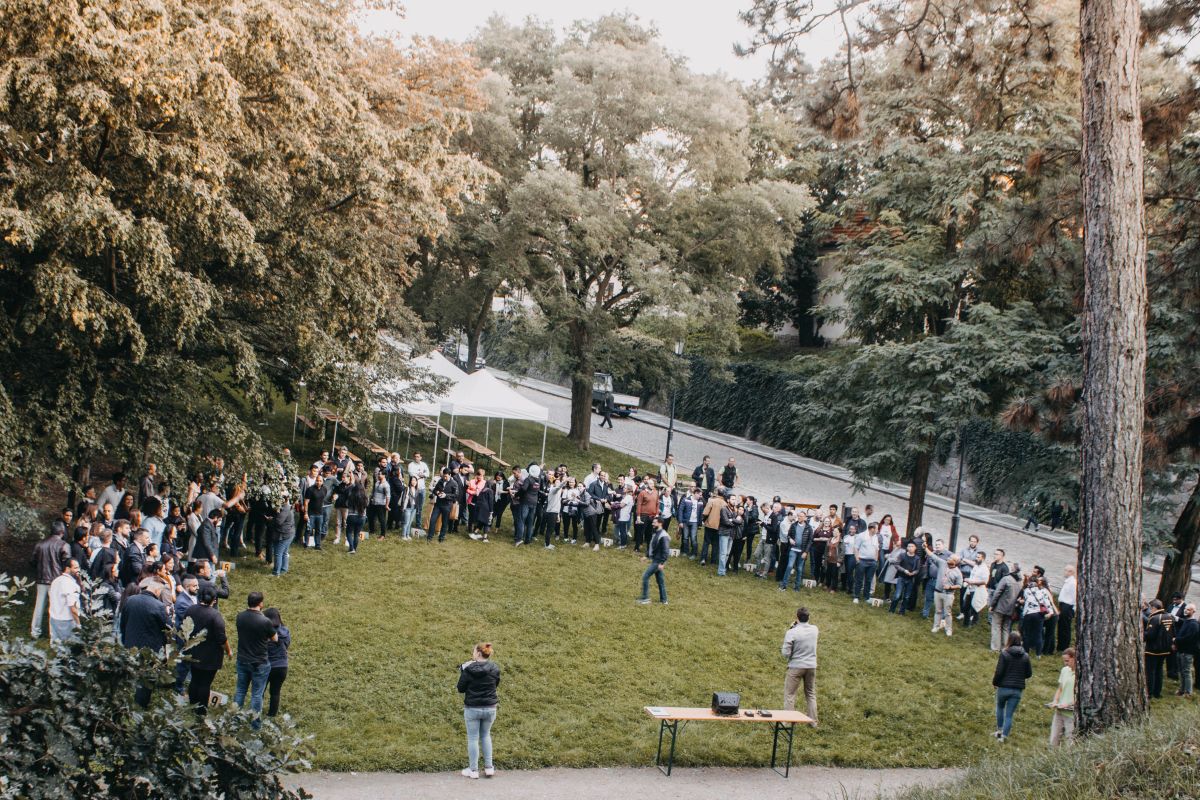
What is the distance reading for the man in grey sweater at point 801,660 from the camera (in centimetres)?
1163

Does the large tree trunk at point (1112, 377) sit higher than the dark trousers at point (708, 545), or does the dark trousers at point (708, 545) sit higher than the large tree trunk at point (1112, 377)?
the large tree trunk at point (1112, 377)

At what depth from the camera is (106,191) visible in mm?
12586

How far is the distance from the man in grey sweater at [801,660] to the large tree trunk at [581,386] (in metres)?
18.4

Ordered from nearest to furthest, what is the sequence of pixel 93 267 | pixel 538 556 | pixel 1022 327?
pixel 93 267, pixel 538 556, pixel 1022 327

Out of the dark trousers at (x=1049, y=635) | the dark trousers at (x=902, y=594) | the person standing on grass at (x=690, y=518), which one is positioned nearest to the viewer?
the dark trousers at (x=1049, y=635)

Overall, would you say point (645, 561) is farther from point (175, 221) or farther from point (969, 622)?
point (175, 221)

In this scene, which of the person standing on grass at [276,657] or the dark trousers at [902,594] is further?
the dark trousers at [902,594]

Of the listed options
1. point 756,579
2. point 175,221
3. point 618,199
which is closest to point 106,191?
point 175,221

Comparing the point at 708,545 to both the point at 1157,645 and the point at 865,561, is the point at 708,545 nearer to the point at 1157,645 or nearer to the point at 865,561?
the point at 865,561

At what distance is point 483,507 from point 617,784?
1011 cm

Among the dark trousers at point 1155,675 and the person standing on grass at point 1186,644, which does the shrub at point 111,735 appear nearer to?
the dark trousers at point 1155,675

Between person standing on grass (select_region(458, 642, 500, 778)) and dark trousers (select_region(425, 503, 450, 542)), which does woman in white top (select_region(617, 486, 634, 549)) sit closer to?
dark trousers (select_region(425, 503, 450, 542))

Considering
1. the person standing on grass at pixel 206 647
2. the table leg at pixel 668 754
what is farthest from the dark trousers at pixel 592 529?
the person standing on grass at pixel 206 647

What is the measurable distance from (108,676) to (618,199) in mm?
25046
